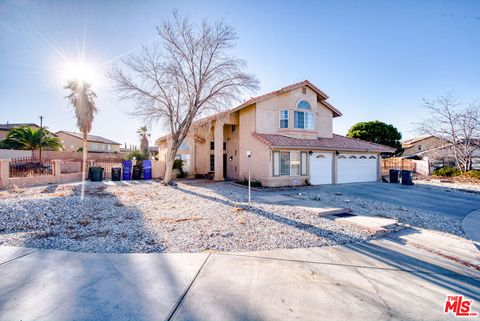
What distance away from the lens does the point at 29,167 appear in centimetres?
1327

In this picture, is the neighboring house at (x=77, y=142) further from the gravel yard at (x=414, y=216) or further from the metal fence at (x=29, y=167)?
the gravel yard at (x=414, y=216)

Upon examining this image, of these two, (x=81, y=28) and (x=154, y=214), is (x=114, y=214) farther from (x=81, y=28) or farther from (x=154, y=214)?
(x=81, y=28)

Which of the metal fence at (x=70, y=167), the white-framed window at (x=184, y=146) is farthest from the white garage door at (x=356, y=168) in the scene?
the metal fence at (x=70, y=167)

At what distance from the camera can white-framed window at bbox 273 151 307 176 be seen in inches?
564

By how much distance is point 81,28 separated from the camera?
31.7 ft

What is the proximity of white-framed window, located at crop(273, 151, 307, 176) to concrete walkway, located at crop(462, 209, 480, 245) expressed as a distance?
820 centimetres

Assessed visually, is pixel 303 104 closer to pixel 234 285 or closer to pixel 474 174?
pixel 234 285

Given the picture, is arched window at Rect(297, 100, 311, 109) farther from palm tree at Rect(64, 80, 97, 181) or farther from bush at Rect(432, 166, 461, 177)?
palm tree at Rect(64, 80, 97, 181)

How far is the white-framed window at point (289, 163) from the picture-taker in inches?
564

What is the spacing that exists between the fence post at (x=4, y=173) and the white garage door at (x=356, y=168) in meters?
20.1

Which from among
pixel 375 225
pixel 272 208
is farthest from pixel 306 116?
pixel 375 225

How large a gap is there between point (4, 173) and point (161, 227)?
1125 centimetres

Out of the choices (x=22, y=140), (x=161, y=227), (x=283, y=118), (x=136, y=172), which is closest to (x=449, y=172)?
(x=283, y=118)

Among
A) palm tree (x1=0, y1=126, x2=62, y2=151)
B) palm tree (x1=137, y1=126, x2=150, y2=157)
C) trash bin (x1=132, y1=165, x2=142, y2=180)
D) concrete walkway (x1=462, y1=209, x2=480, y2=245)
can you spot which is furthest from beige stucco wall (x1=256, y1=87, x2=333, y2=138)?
palm tree (x1=0, y1=126, x2=62, y2=151)
